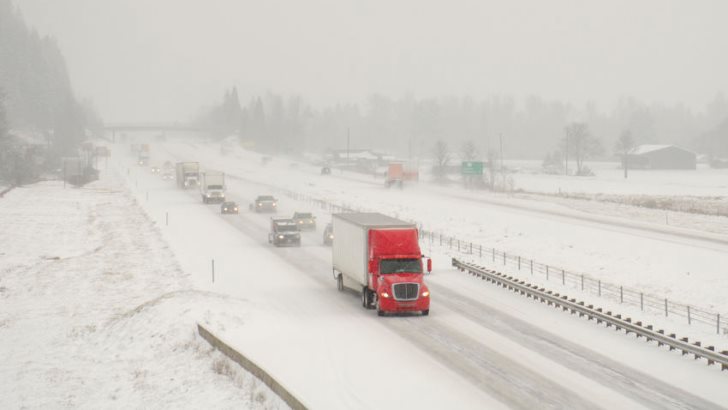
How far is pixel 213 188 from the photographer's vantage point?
80250 millimetres

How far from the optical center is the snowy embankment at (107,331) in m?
23.4

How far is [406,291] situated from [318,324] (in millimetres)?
3569

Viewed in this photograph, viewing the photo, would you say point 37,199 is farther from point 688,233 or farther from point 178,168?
point 688,233

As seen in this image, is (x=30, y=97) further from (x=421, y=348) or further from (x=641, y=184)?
(x=421, y=348)

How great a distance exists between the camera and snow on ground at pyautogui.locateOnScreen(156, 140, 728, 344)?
40094 mm

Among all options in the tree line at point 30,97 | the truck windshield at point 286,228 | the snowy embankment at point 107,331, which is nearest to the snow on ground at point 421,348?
the snowy embankment at point 107,331

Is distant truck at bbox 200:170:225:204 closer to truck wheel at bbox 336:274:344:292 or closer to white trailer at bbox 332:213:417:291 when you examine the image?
white trailer at bbox 332:213:417:291

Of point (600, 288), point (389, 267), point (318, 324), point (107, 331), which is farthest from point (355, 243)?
point (600, 288)

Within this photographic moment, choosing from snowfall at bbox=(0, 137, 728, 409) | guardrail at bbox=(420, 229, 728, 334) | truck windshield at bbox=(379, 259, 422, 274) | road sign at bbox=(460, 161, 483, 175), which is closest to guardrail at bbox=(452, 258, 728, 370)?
snowfall at bbox=(0, 137, 728, 409)

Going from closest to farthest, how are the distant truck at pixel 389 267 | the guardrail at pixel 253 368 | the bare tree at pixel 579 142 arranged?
the guardrail at pixel 253 368 → the distant truck at pixel 389 267 → the bare tree at pixel 579 142

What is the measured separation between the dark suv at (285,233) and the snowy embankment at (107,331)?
6934mm

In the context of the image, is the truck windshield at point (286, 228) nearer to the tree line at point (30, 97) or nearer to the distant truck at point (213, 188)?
the distant truck at point (213, 188)

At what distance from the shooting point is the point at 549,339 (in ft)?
88.5

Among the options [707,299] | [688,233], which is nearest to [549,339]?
[707,299]
